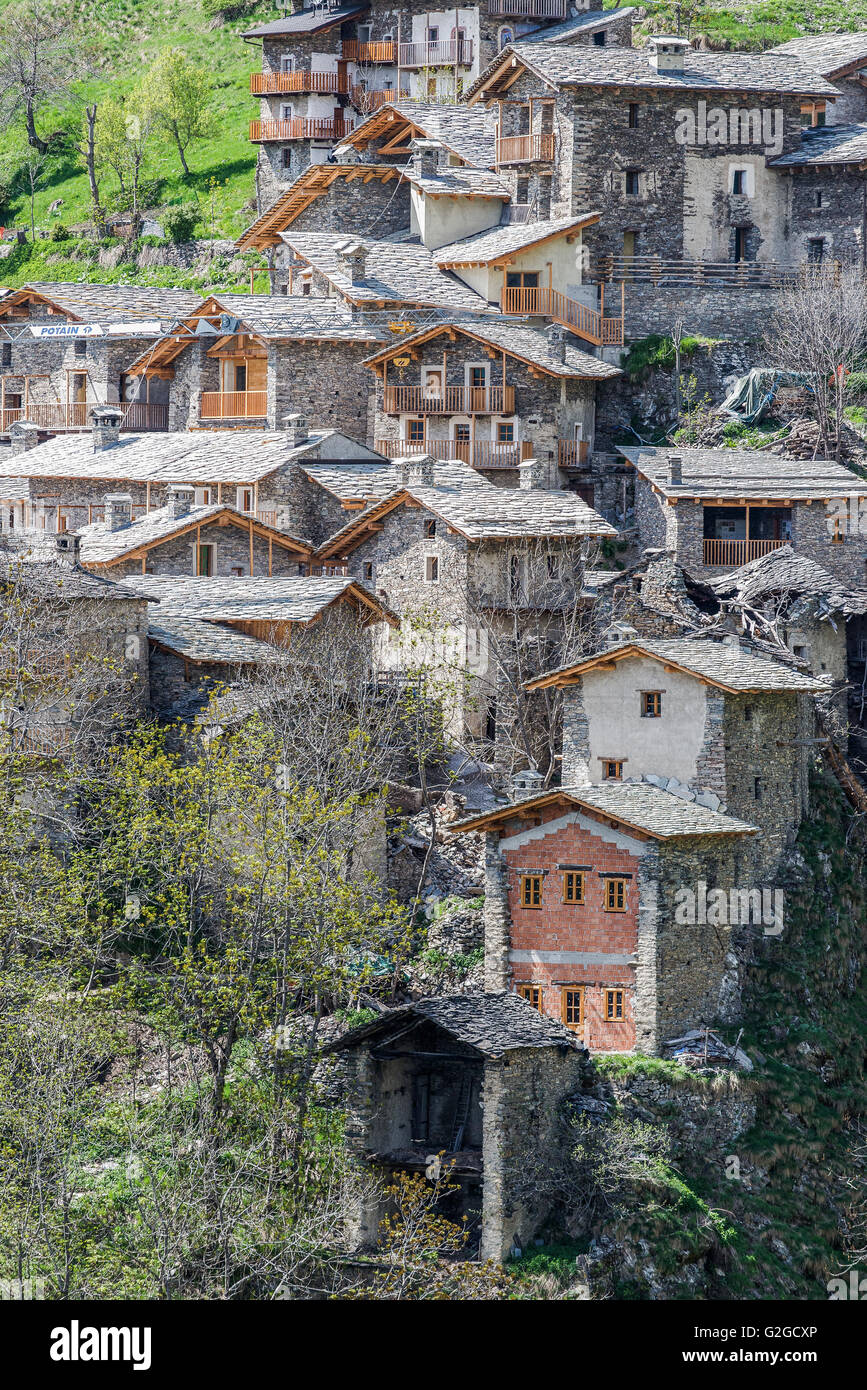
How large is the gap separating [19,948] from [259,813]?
17.6 ft

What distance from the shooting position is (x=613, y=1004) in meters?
50.7

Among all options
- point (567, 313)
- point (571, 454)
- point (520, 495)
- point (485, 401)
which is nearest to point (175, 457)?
point (485, 401)

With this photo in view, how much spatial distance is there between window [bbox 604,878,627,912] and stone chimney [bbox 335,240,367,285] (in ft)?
99.5

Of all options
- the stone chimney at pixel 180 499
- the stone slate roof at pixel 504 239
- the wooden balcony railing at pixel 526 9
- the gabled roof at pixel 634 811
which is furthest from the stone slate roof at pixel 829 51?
the gabled roof at pixel 634 811

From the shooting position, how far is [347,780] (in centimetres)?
5266

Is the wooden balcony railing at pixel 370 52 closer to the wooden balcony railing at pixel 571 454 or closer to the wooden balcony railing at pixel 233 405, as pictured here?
the wooden balcony railing at pixel 233 405

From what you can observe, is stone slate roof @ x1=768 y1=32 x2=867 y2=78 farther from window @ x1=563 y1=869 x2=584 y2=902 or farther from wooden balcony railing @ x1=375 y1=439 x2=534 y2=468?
window @ x1=563 y1=869 x2=584 y2=902

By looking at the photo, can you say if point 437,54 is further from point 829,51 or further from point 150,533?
point 150,533

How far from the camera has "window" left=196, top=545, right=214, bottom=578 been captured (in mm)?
66562

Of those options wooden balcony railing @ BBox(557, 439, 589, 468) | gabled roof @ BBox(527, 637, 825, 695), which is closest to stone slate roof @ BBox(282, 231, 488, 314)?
wooden balcony railing @ BBox(557, 439, 589, 468)

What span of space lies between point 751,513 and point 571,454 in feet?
19.4

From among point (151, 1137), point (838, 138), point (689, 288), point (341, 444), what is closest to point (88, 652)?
point (151, 1137)

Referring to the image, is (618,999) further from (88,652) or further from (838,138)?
(838,138)

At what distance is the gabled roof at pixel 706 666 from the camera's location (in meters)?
52.7
